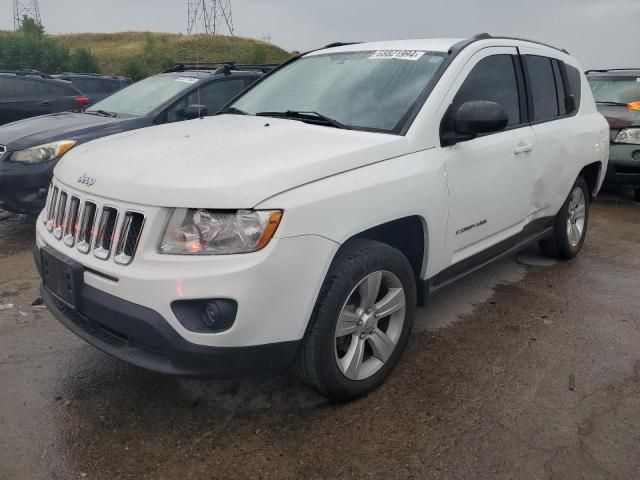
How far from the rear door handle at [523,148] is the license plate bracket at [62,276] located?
104 inches

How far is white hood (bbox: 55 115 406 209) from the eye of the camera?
88.1 inches

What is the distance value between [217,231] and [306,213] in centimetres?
36

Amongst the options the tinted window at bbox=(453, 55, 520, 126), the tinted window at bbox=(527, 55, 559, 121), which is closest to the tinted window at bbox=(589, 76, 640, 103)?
the tinted window at bbox=(527, 55, 559, 121)

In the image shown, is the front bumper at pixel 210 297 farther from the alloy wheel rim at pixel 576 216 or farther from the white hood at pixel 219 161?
the alloy wheel rim at pixel 576 216

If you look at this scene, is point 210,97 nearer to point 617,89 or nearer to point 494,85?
point 494,85

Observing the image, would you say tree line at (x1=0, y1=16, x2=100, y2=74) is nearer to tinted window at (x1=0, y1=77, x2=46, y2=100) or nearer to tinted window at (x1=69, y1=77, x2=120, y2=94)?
tinted window at (x1=69, y1=77, x2=120, y2=94)

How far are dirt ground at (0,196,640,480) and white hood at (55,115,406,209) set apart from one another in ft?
3.12

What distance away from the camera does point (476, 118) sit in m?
2.93

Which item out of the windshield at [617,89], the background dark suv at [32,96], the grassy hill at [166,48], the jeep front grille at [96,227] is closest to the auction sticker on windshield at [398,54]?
the jeep front grille at [96,227]

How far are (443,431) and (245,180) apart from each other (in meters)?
1.44

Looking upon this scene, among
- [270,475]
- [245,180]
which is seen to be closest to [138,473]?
[270,475]

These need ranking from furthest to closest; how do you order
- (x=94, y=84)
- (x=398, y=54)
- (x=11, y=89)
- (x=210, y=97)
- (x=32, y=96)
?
(x=94, y=84)
(x=32, y=96)
(x=11, y=89)
(x=210, y=97)
(x=398, y=54)

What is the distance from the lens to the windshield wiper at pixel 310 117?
3.06 meters

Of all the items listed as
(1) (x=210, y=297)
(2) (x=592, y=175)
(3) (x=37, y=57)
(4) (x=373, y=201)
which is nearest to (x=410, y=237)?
(4) (x=373, y=201)
